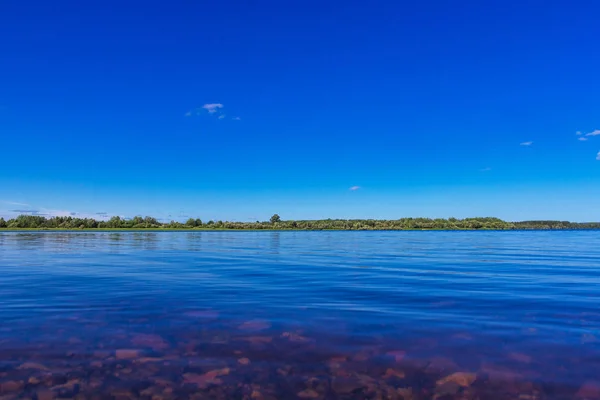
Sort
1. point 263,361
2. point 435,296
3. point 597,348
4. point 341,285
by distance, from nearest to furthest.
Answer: point 263,361, point 597,348, point 435,296, point 341,285

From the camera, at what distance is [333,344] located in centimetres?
830

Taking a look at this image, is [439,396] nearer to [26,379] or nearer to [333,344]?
[333,344]

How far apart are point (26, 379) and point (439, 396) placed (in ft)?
22.4

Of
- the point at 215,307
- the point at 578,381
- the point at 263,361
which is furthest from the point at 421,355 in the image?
the point at 215,307

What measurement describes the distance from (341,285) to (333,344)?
907cm

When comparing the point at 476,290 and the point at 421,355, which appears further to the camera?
the point at 476,290

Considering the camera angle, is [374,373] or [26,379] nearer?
[26,379]

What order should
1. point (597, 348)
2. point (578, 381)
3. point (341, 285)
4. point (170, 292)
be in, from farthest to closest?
point (341, 285) < point (170, 292) < point (597, 348) < point (578, 381)

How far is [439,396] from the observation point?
595 cm

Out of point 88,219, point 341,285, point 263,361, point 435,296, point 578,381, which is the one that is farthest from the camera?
point 88,219

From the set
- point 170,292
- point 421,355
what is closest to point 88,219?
A: point 170,292

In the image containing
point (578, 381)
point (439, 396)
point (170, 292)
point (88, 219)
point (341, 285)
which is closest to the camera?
point (439, 396)

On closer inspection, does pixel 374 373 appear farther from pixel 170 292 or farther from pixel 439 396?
pixel 170 292

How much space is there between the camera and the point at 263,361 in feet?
23.9
